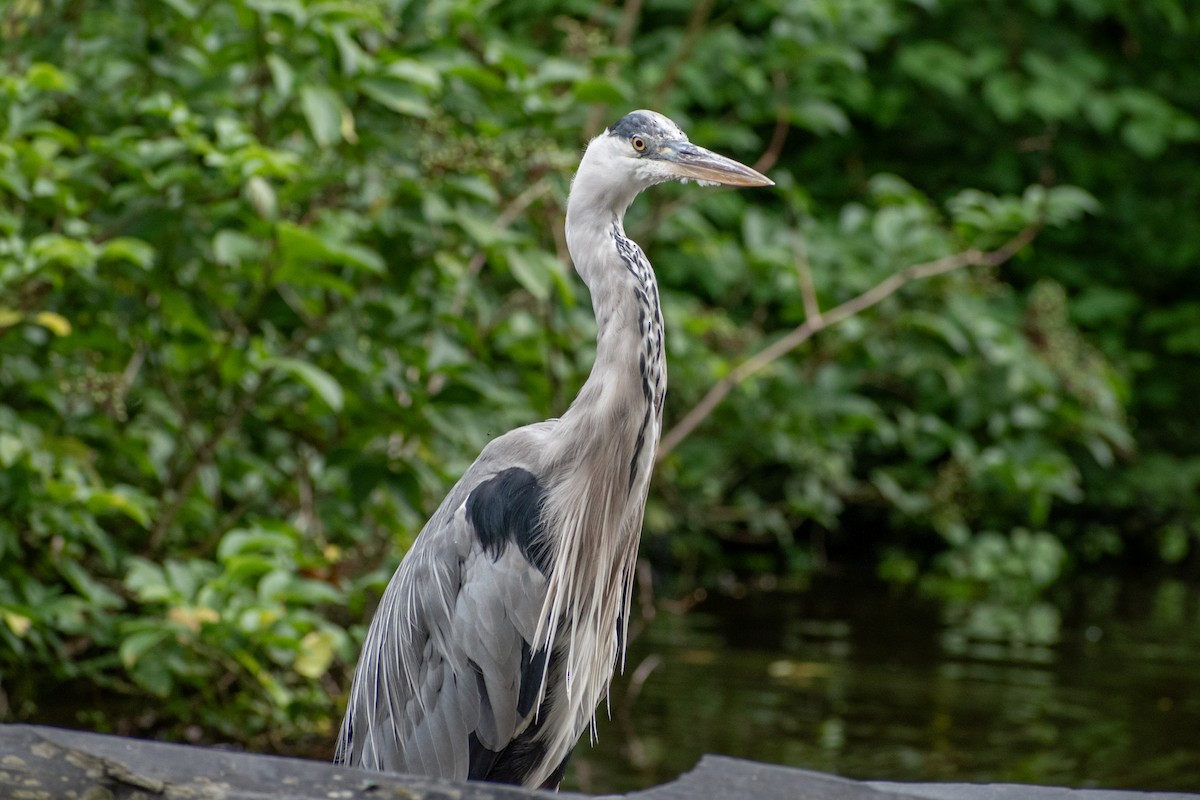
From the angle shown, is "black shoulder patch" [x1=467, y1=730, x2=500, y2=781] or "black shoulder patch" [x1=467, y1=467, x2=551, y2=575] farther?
"black shoulder patch" [x1=467, y1=730, x2=500, y2=781]

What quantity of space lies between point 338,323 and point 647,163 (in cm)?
201

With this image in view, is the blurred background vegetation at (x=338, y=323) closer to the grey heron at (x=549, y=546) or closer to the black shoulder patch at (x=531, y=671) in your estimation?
the grey heron at (x=549, y=546)

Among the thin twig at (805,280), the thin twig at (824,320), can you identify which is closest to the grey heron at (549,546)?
the thin twig at (824,320)

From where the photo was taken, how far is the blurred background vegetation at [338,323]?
13.4 ft

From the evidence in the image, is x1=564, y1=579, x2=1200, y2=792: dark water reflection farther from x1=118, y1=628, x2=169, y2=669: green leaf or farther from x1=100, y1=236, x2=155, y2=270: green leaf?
x1=100, y1=236, x2=155, y2=270: green leaf

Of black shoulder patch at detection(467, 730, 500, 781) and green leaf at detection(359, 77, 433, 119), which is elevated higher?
green leaf at detection(359, 77, 433, 119)

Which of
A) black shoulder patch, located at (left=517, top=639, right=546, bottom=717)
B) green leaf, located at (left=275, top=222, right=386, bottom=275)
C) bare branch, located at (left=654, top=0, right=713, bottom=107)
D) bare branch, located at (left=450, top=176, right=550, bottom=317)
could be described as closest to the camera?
black shoulder patch, located at (left=517, top=639, right=546, bottom=717)

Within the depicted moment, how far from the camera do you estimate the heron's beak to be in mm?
2959

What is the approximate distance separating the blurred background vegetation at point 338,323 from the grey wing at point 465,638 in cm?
75

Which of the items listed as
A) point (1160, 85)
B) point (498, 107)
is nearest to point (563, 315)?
point (498, 107)

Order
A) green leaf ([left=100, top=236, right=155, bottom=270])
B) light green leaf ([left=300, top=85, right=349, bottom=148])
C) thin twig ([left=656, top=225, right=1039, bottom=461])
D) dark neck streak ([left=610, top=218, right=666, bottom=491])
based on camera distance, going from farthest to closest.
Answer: thin twig ([left=656, top=225, right=1039, bottom=461]), light green leaf ([left=300, top=85, right=349, bottom=148]), green leaf ([left=100, top=236, right=155, bottom=270]), dark neck streak ([left=610, top=218, right=666, bottom=491])

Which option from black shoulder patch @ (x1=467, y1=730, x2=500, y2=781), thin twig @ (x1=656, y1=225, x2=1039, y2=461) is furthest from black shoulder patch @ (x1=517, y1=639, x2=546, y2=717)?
thin twig @ (x1=656, y1=225, x2=1039, y2=461)

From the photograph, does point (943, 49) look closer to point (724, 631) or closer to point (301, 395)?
point (724, 631)

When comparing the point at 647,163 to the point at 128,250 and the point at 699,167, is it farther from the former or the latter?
the point at 128,250
